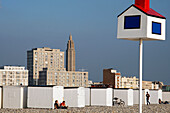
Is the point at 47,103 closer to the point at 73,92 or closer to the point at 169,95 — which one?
the point at 73,92

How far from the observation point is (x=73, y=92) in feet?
109

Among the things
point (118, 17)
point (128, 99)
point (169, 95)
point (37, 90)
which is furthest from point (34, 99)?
point (169, 95)

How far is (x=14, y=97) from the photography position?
31.2m

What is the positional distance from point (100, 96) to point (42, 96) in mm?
7650

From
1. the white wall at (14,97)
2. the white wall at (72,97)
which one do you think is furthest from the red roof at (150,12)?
the white wall at (72,97)

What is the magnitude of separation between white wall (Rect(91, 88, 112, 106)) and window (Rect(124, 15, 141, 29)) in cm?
2252

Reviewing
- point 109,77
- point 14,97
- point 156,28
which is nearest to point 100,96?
point 14,97

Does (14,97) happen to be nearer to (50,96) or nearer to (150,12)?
(50,96)

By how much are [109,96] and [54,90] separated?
8.08 metres

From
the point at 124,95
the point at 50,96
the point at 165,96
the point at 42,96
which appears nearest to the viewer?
the point at 50,96

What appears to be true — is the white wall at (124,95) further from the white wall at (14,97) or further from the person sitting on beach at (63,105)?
the white wall at (14,97)

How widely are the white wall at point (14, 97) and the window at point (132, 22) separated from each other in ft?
59.5

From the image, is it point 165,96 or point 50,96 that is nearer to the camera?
point 50,96

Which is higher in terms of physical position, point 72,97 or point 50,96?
point 50,96
